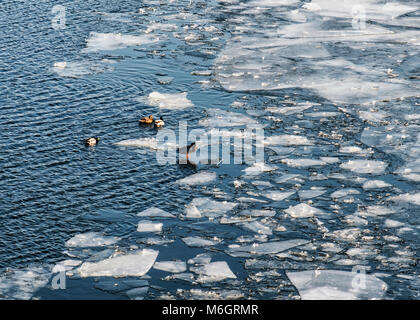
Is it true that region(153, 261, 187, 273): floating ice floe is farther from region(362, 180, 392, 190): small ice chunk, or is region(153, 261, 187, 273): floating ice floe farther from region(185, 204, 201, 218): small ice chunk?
region(362, 180, 392, 190): small ice chunk

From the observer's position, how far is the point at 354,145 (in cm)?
1616

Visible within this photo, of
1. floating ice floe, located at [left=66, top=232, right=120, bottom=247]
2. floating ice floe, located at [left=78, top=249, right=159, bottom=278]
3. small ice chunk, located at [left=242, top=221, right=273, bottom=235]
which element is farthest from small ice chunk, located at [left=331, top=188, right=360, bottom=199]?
floating ice floe, located at [left=66, top=232, right=120, bottom=247]

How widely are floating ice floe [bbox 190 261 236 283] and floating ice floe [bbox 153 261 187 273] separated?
0.17 metres

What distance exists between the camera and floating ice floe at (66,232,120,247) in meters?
12.4

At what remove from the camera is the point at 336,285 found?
11.3 meters

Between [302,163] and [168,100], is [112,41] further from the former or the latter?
[302,163]

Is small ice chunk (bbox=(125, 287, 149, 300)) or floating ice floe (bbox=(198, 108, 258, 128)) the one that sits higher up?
floating ice floe (bbox=(198, 108, 258, 128))

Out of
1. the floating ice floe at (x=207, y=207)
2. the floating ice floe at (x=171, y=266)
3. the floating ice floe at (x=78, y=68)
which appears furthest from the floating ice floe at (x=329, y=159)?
the floating ice floe at (x=78, y=68)

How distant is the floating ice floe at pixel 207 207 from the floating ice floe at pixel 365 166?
115 inches

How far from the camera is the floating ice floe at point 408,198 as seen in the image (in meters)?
13.9

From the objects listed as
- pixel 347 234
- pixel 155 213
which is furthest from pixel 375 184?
pixel 155 213

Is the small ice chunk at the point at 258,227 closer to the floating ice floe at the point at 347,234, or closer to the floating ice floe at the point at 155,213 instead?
the floating ice floe at the point at 347,234

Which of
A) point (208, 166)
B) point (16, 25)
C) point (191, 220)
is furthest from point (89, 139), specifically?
point (16, 25)

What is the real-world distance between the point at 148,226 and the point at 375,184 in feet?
15.6
